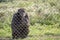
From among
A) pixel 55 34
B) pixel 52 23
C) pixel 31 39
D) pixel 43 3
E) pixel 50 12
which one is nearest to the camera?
pixel 31 39

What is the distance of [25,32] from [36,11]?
3267 mm

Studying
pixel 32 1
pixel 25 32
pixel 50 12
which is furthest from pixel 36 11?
pixel 25 32

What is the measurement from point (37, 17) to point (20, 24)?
2.84m

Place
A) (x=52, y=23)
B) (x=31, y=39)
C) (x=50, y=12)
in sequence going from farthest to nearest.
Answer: (x=50, y=12), (x=52, y=23), (x=31, y=39)

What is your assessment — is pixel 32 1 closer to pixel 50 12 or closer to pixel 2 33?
pixel 50 12

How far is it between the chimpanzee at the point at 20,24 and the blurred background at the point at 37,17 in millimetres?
303

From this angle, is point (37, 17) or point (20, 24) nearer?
point (20, 24)

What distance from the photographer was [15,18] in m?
8.96

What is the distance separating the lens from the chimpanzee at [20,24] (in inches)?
352

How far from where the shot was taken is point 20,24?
29.3 feet

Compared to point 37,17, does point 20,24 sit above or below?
above

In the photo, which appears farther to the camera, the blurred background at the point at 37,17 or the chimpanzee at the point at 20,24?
the blurred background at the point at 37,17

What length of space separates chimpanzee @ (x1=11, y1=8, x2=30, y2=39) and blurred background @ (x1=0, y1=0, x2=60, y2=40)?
0.99 ft

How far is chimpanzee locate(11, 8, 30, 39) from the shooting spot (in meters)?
8.94
